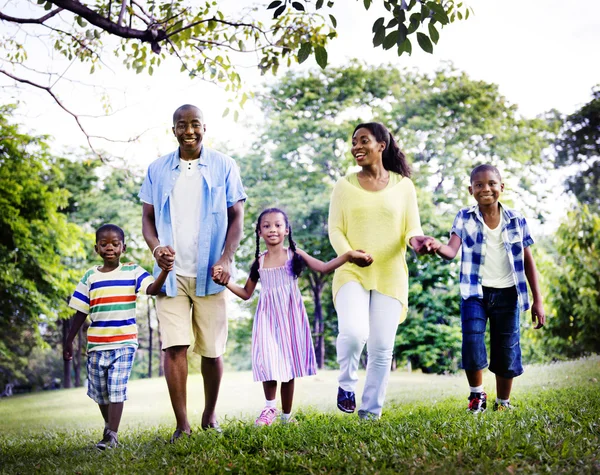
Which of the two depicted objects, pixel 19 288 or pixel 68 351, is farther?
pixel 19 288

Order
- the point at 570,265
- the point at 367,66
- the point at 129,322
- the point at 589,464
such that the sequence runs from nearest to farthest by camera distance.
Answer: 1. the point at 589,464
2. the point at 129,322
3. the point at 570,265
4. the point at 367,66

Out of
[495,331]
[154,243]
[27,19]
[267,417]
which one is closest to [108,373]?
[154,243]

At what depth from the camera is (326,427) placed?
464 cm

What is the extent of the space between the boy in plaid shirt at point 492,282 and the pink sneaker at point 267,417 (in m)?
1.64

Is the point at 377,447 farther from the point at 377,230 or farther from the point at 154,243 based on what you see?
the point at 154,243

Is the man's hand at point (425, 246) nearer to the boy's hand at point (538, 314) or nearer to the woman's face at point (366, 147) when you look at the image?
the woman's face at point (366, 147)

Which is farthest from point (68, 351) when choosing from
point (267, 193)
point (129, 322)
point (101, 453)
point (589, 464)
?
point (267, 193)

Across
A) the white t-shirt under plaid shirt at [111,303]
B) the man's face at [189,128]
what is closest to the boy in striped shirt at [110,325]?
the white t-shirt under plaid shirt at [111,303]

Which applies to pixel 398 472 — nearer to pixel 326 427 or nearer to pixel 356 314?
pixel 326 427

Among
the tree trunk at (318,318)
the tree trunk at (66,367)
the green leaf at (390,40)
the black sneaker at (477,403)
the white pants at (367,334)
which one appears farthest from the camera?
the tree trunk at (66,367)

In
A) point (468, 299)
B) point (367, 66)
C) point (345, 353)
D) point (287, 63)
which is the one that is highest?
point (367, 66)

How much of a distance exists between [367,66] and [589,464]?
796 inches

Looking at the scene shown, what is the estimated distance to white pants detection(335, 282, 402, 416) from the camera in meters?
4.88

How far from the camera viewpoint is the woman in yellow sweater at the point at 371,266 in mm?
4914
